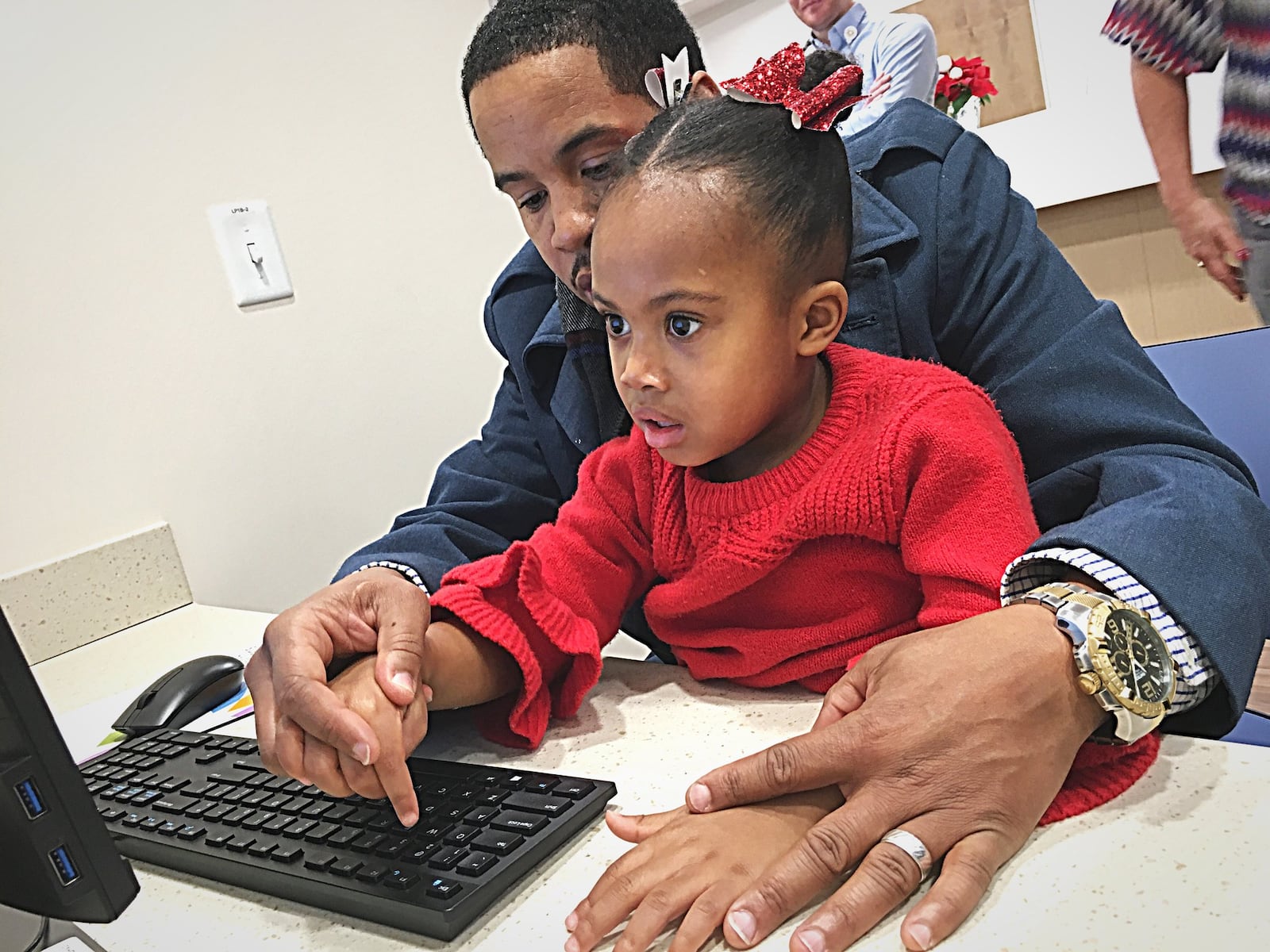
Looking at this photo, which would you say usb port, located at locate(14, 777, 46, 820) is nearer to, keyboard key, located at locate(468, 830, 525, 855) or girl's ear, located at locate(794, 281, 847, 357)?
keyboard key, located at locate(468, 830, 525, 855)

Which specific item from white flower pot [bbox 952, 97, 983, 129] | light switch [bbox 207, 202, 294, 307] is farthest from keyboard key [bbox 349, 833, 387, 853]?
white flower pot [bbox 952, 97, 983, 129]

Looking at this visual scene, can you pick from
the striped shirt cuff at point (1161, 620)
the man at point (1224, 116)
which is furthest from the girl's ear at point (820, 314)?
the man at point (1224, 116)

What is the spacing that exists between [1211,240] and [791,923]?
1.46 meters

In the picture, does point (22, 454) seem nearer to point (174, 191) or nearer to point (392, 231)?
point (174, 191)

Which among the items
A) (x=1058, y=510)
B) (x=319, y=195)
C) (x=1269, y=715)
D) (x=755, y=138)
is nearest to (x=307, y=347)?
(x=319, y=195)

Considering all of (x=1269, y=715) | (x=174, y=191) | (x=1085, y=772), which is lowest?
(x=1269, y=715)

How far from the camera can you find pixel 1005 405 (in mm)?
846

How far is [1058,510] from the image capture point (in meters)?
0.83

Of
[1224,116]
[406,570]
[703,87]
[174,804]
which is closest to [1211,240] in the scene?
[1224,116]

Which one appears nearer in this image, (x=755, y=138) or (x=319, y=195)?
(x=755, y=138)

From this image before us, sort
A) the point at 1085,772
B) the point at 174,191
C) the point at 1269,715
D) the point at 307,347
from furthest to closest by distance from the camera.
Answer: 1. the point at 307,347
2. the point at 174,191
3. the point at 1269,715
4. the point at 1085,772

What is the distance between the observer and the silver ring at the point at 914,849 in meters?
0.51

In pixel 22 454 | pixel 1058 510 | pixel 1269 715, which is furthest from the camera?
pixel 22 454

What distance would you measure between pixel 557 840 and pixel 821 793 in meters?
0.16
